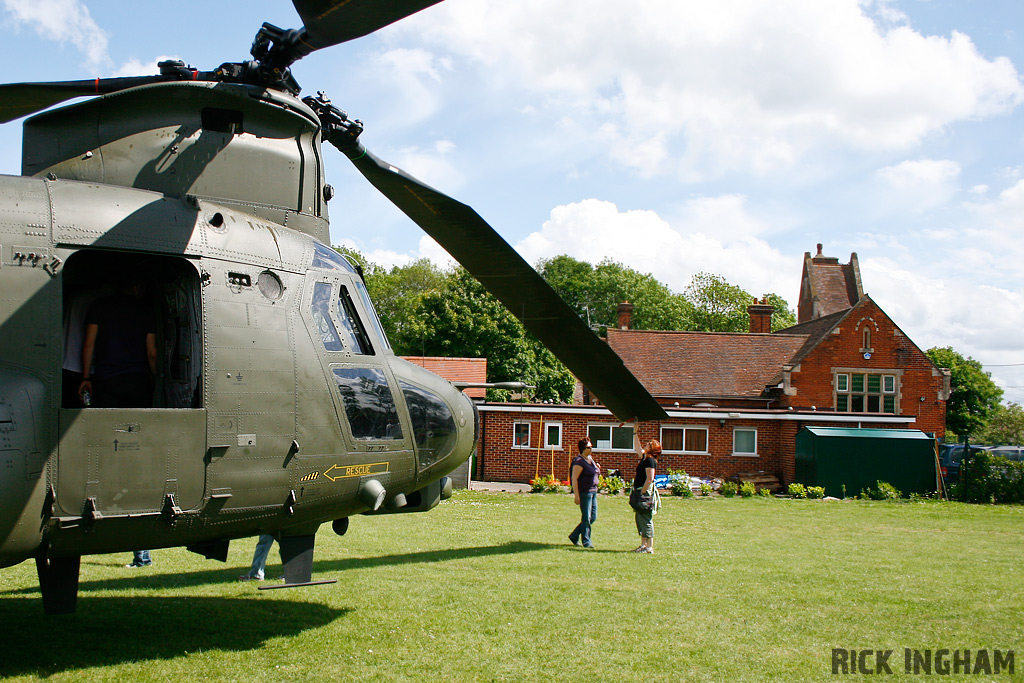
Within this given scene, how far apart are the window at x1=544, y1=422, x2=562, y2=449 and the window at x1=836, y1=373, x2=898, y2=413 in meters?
12.5

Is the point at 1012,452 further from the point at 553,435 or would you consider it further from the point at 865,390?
the point at 553,435

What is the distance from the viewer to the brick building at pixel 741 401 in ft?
87.9

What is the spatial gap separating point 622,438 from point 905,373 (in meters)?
13.2

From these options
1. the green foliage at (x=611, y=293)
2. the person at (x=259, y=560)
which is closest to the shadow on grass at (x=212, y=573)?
the person at (x=259, y=560)

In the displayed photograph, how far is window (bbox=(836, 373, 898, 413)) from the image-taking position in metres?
32.3

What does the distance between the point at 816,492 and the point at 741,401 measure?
27.0 feet

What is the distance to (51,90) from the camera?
625 centimetres

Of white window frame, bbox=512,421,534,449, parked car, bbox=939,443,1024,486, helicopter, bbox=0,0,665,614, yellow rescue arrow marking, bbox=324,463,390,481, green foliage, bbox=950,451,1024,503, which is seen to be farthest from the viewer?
Answer: parked car, bbox=939,443,1024,486

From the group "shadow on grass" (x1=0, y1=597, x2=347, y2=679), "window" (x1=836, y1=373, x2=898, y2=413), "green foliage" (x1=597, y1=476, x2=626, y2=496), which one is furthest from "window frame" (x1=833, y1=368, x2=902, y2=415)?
"shadow on grass" (x1=0, y1=597, x2=347, y2=679)

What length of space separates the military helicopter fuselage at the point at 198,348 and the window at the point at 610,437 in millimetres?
20391

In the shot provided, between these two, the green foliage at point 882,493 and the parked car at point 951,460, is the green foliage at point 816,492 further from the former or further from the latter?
the parked car at point 951,460

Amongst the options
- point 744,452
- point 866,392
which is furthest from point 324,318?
point 866,392

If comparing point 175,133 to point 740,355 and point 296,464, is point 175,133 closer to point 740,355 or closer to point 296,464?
point 296,464

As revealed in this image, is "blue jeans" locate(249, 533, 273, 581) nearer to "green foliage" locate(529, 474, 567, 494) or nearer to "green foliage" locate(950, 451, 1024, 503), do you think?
"green foliage" locate(529, 474, 567, 494)
